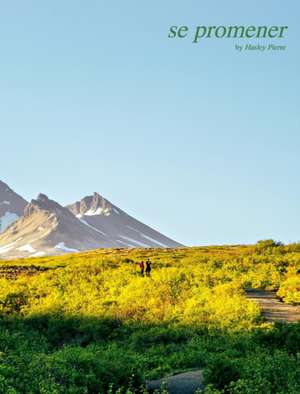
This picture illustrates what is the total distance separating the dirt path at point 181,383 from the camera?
2316cm

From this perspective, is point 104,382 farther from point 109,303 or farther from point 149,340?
point 109,303

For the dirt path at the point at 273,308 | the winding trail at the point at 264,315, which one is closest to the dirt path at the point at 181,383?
the winding trail at the point at 264,315

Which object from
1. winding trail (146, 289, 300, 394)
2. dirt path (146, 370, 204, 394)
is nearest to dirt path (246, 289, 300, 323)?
winding trail (146, 289, 300, 394)

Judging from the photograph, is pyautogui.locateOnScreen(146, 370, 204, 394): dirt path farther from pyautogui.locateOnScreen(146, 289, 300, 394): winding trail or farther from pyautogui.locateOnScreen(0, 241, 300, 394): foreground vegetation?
pyautogui.locateOnScreen(0, 241, 300, 394): foreground vegetation

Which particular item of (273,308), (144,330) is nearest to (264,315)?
(273,308)

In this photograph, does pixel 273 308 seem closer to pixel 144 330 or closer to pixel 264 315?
pixel 264 315

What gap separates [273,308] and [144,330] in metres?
7.58

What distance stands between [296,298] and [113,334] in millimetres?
11312

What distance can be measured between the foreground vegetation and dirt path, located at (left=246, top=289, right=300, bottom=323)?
80 centimetres

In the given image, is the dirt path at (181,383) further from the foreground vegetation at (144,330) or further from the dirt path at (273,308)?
the dirt path at (273,308)

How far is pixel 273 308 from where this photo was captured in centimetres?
3997

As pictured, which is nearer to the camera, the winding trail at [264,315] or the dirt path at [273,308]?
the winding trail at [264,315]

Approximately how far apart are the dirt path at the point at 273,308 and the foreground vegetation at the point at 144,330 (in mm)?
801

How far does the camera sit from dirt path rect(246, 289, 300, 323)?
37.4 m
